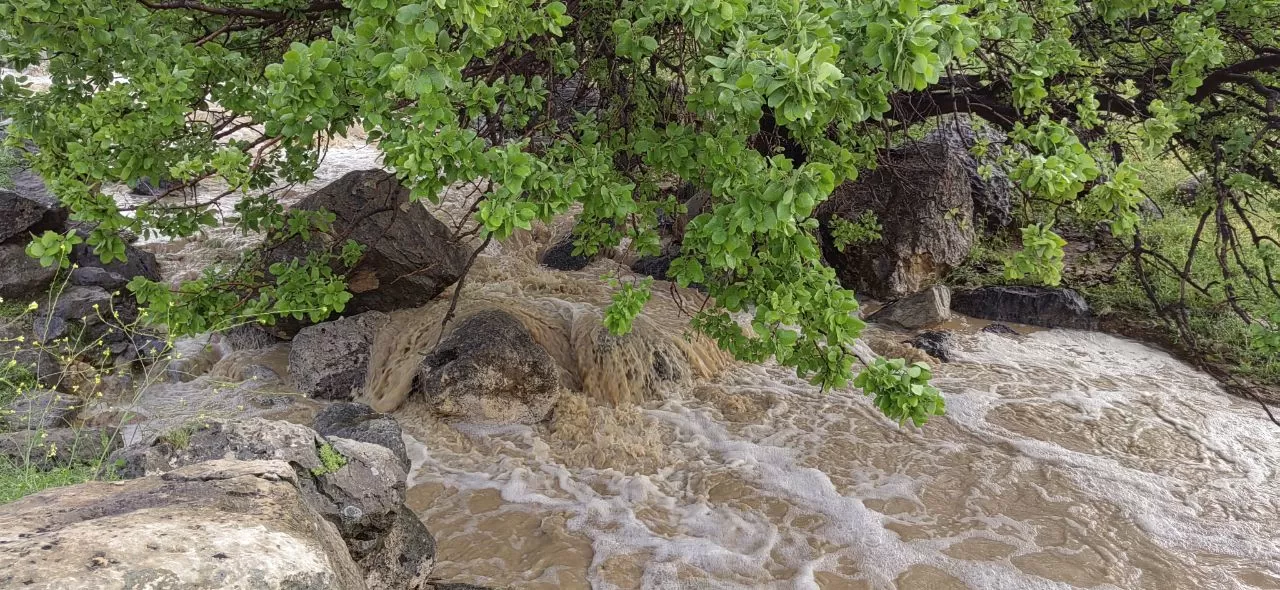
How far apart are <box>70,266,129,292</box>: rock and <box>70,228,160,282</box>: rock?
0.17 feet

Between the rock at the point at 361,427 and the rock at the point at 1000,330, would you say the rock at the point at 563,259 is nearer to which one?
the rock at the point at 361,427

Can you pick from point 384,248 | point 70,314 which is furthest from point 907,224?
point 70,314

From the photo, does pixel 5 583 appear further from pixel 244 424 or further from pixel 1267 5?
pixel 1267 5

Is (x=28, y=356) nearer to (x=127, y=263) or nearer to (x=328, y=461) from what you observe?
(x=127, y=263)

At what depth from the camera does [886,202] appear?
8.77 meters

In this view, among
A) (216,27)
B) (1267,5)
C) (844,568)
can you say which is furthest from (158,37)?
(1267,5)

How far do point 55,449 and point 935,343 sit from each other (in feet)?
23.9

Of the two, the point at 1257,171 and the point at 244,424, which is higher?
the point at 1257,171

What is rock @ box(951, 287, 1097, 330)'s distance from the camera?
8.09 m

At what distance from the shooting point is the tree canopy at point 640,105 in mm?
2211

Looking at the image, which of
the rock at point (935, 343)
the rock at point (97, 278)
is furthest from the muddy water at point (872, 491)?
the rock at point (97, 278)

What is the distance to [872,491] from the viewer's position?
16.9 ft

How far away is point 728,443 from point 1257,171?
3.93 meters

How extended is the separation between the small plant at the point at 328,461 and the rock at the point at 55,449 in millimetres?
1004
